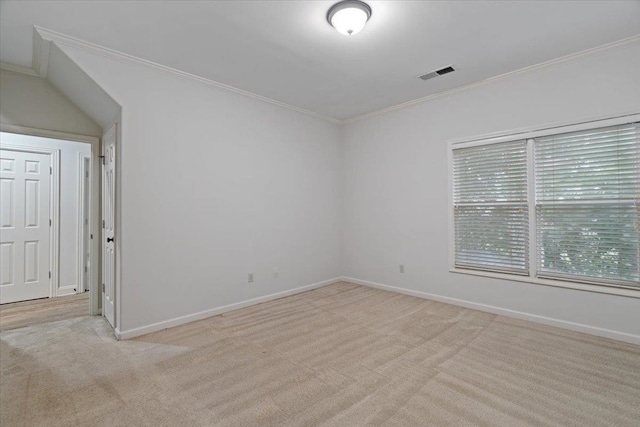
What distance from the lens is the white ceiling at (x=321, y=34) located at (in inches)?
91.7

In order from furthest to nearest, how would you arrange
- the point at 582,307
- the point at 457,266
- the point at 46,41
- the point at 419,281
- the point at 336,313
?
the point at 419,281
the point at 457,266
the point at 336,313
the point at 582,307
the point at 46,41

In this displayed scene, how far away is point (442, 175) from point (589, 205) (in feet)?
5.12

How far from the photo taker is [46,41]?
2629 mm

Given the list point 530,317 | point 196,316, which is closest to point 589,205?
point 530,317

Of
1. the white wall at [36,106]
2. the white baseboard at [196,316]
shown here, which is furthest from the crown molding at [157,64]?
the white baseboard at [196,316]

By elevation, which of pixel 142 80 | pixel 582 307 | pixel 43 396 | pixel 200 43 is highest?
pixel 200 43

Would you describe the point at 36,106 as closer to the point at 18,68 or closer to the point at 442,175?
the point at 18,68

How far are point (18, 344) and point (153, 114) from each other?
2.63m

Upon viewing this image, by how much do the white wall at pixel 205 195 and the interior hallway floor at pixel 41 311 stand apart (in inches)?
55.7

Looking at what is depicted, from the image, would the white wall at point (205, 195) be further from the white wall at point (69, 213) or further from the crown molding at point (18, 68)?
the white wall at point (69, 213)

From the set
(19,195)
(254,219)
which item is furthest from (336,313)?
(19,195)

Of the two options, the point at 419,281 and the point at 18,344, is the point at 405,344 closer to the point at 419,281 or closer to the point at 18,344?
the point at 419,281

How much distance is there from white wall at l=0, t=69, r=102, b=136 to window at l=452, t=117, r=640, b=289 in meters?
4.74

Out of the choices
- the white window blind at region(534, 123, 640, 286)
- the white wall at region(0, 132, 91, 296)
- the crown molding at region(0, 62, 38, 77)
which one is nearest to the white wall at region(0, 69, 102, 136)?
the crown molding at region(0, 62, 38, 77)
